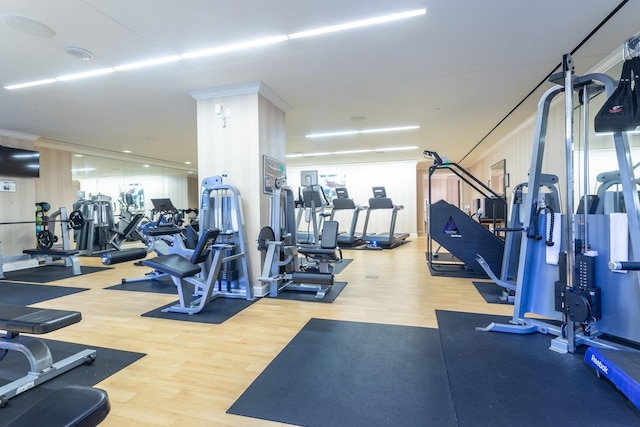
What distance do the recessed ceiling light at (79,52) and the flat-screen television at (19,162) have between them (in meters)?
4.49

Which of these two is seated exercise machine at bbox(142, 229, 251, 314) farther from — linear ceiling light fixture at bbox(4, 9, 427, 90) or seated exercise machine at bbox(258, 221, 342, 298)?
linear ceiling light fixture at bbox(4, 9, 427, 90)

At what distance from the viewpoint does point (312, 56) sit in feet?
11.0

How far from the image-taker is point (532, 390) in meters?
1.88

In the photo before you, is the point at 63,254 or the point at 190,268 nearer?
the point at 190,268

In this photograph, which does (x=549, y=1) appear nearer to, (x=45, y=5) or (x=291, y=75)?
(x=291, y=75)

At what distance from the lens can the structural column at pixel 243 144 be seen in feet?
13.5

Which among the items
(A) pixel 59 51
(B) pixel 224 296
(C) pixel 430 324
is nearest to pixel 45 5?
(A) pixel 59 51

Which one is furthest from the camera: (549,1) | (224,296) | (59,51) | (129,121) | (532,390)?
(129,121)

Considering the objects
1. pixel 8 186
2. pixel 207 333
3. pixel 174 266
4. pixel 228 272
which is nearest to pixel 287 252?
pixel 228 272

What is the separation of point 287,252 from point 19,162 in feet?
19.9

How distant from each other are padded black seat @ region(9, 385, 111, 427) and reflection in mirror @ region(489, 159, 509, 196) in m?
8.21

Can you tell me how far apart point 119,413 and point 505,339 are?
2.75 meters

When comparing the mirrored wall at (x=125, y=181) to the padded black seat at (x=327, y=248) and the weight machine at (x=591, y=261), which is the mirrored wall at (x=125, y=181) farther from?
the weight machine at (x=591, y=261)

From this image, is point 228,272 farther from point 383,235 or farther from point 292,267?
point 383,235
